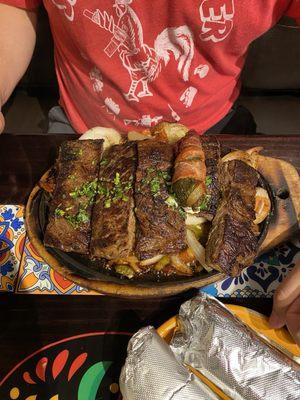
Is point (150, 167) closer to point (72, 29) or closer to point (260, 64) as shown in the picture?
point (72, 29)

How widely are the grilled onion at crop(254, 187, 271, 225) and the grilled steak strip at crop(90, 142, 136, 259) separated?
48 cm

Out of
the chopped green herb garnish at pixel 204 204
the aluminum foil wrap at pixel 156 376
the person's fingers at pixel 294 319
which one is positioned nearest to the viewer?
the aluminum foil wrap at pixel 156 376

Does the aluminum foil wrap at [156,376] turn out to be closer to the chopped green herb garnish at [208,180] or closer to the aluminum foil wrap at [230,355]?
the aluminum foil wrap at [230,355]

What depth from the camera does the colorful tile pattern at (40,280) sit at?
1.48m

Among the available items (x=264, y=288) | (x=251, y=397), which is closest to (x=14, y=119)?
(x=264, y=288)

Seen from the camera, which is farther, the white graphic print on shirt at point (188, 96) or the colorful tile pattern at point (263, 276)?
the white graphic print on shirt at point (188, 96)

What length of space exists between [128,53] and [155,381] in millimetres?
1303

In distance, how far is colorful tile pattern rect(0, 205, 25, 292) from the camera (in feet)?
4.99

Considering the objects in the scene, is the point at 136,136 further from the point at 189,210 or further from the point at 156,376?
the point at 156,376

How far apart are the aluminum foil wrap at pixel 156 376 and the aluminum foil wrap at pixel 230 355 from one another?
64mm

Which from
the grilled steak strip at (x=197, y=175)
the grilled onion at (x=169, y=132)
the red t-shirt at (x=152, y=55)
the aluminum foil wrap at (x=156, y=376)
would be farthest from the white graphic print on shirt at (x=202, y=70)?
the aluminum foil wrap at (x=156, y=376)

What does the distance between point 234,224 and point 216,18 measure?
2.71ft

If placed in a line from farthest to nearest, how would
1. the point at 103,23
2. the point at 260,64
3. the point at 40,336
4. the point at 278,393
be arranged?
the point at 260,64, the point at 103,23, the point at 40,336, the point at 278,393

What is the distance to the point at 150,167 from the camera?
4.85 ft
